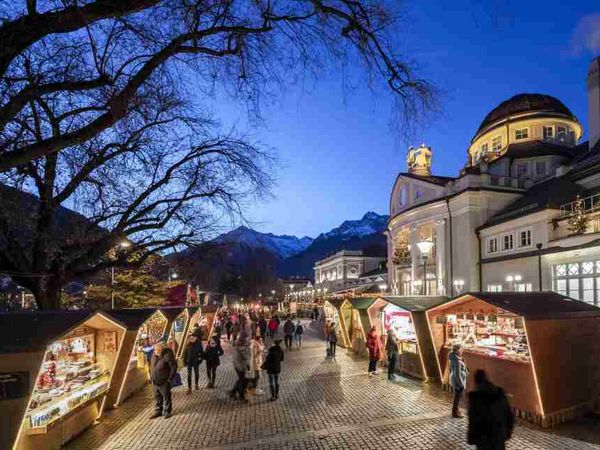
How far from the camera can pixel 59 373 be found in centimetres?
915

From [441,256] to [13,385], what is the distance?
36989mm

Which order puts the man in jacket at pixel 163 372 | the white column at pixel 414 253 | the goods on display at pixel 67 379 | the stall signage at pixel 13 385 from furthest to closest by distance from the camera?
the white column at pixel 414 253, the man in jacket at pixel 163 372, the goods on display at pixel 67 379, the stall signage at pixel 13 385

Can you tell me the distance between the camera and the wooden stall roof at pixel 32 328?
6734 millimetres

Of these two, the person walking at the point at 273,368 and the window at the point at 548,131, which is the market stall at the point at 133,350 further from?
the window at the point at 548,131

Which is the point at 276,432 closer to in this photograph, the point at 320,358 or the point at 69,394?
the point at 69,394

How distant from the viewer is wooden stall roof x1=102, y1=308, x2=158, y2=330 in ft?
39.1

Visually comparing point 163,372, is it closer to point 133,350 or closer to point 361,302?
point 133,350

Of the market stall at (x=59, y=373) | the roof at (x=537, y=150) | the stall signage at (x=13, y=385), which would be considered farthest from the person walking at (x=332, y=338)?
the roof at (x=537, y=150)

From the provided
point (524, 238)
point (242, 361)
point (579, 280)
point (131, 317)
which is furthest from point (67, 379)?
point (524, 238)

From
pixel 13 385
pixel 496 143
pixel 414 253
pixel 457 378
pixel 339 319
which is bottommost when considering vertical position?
pixel 339 319

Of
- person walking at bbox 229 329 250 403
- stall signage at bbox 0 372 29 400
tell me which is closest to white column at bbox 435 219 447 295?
person walking at bbox 229 329 250 403

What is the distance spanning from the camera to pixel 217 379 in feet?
52.8

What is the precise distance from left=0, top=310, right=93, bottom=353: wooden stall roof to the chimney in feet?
125

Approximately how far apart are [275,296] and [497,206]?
2987 inches
